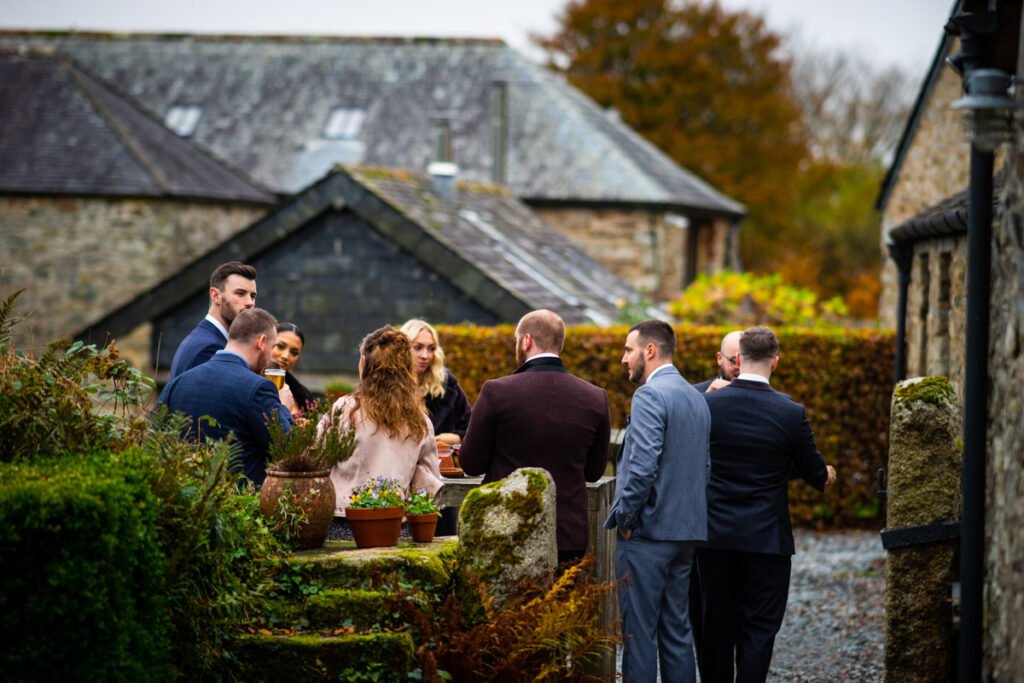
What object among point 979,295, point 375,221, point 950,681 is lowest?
point 950,681

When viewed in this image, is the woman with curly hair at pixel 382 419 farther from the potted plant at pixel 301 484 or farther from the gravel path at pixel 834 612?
the gravel path at pixel 834 612

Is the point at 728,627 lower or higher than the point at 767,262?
lower

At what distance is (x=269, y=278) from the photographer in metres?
15.6

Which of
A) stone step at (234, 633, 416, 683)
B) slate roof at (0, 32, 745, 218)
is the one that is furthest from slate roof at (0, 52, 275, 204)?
stone step at (234, 633, 416, 683)

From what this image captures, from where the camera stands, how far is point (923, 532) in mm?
5898

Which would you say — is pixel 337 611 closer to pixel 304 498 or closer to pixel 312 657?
pixel 312 657

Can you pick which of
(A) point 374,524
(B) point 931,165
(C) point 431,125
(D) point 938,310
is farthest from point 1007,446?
(C) point 431,125

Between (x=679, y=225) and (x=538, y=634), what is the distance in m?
23.1

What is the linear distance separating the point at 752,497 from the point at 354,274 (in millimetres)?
9250

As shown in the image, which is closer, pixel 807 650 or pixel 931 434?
pixel 931 434

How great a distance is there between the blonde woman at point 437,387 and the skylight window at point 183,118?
954 inches

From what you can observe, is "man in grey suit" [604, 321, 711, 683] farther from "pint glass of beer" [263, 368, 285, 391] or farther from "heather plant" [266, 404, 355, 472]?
"pint glass of beer" [263, 368, 285, 391]

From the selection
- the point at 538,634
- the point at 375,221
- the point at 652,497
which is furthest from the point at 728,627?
the point at 375,221

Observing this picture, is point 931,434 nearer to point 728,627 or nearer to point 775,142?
point 728,627
